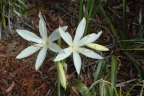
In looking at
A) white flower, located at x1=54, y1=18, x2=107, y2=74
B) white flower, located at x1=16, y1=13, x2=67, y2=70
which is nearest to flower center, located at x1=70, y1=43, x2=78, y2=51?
white flower, located at x1=54, y1=18, x2=107, y2=74

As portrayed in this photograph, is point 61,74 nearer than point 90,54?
Yes

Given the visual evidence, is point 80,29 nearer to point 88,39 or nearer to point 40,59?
point 88,39

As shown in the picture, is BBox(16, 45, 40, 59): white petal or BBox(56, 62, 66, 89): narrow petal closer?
BBox(56, 62, 66, 89): narrow petal

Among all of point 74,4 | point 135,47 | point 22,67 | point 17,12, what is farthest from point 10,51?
point 135,47

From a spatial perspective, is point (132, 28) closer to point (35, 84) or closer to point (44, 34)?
point (35, 84)

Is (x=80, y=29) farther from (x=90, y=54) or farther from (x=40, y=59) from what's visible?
(x=40, y=59)

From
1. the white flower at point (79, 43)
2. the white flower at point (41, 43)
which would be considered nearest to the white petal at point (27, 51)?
the white flower at point (41, 43)

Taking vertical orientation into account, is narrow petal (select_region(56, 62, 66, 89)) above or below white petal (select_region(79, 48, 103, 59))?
below

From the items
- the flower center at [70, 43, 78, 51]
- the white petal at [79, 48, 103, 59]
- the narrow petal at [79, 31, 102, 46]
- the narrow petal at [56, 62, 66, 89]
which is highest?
the narrow petal at [79, 31, 102, 46]

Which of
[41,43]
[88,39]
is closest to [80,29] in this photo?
[88,39]

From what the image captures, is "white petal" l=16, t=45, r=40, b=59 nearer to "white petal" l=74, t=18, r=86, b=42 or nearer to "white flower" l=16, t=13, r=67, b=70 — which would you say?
"white flower" l=16, t=13, r=67, b=70

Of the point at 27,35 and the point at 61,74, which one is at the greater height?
the point at 27,35
